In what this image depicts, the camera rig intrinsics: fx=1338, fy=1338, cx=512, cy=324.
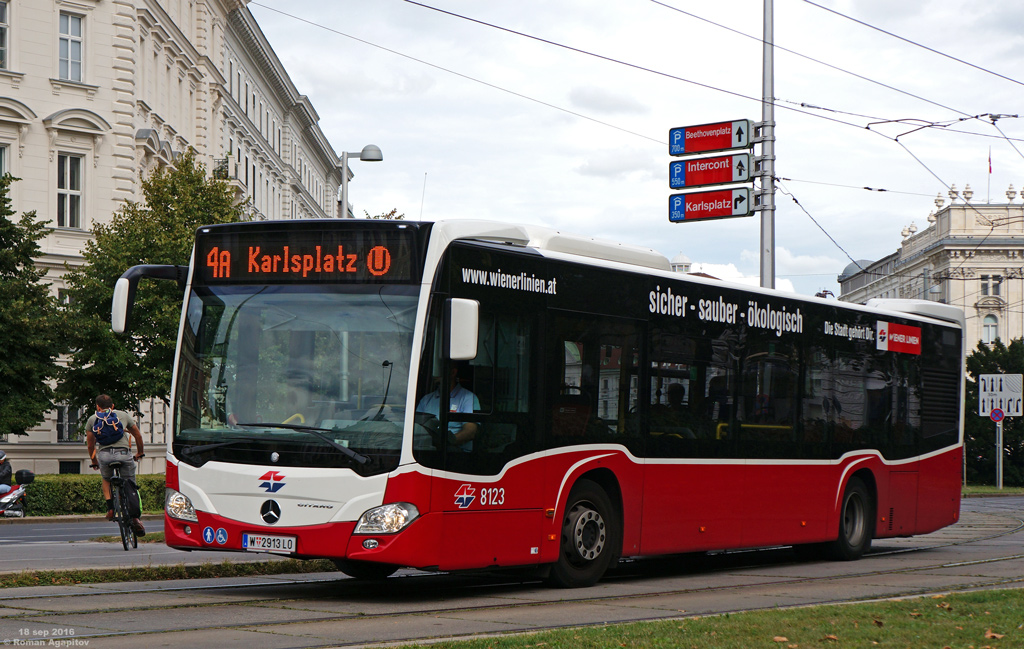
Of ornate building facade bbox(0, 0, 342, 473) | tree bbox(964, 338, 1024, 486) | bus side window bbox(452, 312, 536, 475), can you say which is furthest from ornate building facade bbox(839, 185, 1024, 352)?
bus side window bbox(452, 312, 536, 475)

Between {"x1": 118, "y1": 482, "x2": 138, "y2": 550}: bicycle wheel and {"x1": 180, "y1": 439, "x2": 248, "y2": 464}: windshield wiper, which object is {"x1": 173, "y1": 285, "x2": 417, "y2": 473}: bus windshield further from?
{"x1": 118, "y1": 482, "x2": 138, "y2": 550}: bicycle wheel

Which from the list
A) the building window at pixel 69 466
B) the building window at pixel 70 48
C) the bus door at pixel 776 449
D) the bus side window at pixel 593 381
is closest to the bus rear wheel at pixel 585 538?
the bus side window at pixel 593 381

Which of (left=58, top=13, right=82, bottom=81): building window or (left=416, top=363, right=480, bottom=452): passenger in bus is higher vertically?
(left=58, top=13, right=82, bottom=81): building window

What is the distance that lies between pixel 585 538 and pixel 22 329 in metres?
19.2

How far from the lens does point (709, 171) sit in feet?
72.7

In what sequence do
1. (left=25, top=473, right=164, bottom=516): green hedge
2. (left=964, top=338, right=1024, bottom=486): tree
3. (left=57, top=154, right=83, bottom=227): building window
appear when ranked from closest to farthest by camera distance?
1. (left=25, top=473, right=164, bottom=516): green hedge
2. (left=57, top=154, right=83, bottom=227): building window
3. (left=964, top=338, right=1024, bottom=486): tree

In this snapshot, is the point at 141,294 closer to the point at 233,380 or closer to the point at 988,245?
the point at 233,380

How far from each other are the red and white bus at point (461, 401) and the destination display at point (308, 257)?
0.02 metres

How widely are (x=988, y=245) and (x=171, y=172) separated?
86.7 m

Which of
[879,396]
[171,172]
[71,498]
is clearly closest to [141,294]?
[171,172]

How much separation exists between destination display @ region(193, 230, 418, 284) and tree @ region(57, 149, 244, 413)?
2049cm

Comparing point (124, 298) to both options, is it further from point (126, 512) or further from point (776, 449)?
point (776, 449)

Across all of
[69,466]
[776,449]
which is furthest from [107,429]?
[69,466]

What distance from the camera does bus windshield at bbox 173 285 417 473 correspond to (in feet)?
32.9
